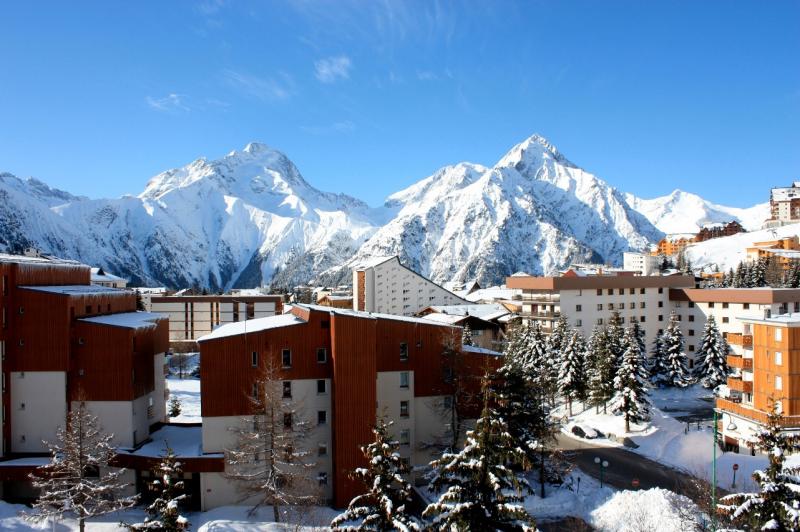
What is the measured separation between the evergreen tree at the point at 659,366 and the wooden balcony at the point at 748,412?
16759 millimetres

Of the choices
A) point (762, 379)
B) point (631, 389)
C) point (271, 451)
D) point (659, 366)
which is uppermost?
point (762, 379)

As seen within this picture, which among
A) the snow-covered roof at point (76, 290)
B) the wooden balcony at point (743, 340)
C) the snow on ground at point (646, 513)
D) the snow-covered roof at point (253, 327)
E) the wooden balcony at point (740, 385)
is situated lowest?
the snow on ground at point (646, 513)

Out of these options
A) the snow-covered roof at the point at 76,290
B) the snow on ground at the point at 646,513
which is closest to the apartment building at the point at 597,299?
the snow on ground at the point at 646,513

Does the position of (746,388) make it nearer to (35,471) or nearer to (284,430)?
(284,430)

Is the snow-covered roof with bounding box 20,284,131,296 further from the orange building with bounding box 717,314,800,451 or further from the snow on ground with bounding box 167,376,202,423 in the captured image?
the orange building with bounding box 717,314,800,451

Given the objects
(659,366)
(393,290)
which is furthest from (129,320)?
(393,290)

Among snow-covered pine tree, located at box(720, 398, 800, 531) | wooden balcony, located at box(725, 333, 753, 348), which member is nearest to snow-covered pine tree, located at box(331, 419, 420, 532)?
snow-covered pine tree, located at box(720, 398, 800, 531)

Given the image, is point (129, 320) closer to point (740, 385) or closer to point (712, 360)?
point (740, 385)

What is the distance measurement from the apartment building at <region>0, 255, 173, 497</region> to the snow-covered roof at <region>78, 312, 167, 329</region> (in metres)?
0.17

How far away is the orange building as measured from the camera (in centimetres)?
3800

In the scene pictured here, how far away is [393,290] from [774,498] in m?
110

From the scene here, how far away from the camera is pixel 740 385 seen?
136ft

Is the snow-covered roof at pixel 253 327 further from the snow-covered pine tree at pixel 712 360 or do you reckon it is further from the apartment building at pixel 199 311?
the apartment building at pixel 199 311

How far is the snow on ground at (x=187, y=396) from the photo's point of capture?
4891cm
